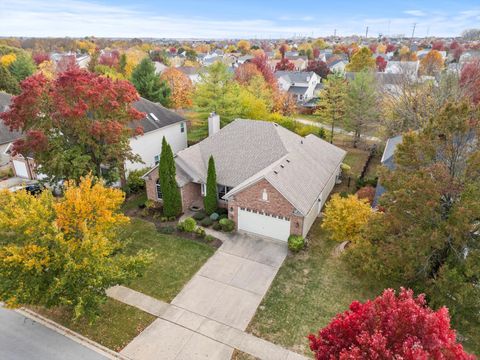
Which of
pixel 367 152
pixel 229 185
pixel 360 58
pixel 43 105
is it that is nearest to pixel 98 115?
pixel 43 105

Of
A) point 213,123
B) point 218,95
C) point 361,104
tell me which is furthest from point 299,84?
point 213,123

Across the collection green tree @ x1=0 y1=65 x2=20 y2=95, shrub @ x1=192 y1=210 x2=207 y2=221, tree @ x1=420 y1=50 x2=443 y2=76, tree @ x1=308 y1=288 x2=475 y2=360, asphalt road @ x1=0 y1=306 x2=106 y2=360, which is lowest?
asphalt road @ x1=0 y1=306 x2=106 y2=360

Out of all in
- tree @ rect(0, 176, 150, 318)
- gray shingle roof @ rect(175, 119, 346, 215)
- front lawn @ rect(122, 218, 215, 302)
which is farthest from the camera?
gray shingle roof @ rect(175, 119, 346, 215)

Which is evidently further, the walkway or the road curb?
the walkway

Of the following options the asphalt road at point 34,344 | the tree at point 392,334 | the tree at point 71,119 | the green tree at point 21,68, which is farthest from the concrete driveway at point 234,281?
the green tree at point 21,68

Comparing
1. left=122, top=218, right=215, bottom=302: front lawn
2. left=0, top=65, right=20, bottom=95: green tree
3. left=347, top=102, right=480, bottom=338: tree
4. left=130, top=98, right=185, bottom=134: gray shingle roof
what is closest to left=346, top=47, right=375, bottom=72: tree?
left=130, top=98, right=185, bottom=134: gray shingle roof

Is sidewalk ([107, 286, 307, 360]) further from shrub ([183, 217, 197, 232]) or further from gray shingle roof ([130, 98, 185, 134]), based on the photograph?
gray shingle roof ([130, 98, 185, 134])
